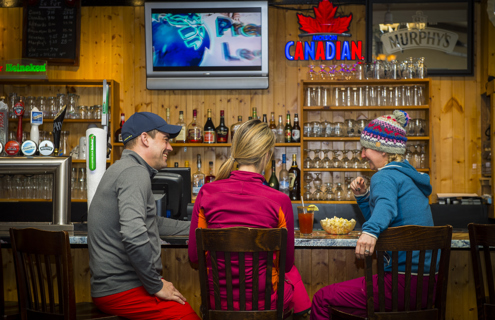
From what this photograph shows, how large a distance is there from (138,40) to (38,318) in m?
3.39

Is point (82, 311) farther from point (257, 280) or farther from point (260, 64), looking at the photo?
point (260, 64)

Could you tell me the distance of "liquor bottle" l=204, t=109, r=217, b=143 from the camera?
169 inches

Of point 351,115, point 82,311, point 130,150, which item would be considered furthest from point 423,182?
point 351,115

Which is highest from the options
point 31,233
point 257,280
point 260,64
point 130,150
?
point 260,64

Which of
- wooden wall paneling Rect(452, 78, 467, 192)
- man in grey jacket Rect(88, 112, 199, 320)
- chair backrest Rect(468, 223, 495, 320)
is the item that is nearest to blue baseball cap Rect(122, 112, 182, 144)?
man in grey jacket Rect(88, 112, 199, 320)

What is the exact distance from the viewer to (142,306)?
66.7 inches

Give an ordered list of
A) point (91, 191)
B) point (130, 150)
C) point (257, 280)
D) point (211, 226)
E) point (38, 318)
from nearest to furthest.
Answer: point (257, 280) < point (211, 226) < point (38, 318) < point (130, 150) < point (91, 191)

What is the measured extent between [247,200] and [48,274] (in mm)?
769

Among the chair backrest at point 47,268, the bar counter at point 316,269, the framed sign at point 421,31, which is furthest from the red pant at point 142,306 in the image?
the framed sign at point 421,31

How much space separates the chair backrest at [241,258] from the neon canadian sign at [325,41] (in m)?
3.26

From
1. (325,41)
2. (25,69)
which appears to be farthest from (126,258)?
(325,41)

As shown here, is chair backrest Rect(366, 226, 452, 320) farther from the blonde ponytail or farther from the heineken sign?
the heineken sign

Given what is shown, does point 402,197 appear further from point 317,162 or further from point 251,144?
point 317,162

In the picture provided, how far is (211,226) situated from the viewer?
1593 mm
